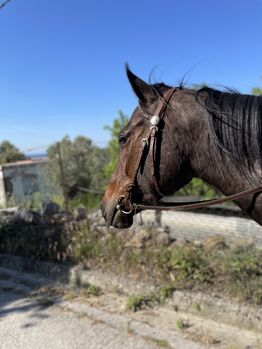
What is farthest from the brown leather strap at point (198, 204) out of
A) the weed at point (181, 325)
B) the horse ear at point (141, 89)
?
the weed at point (181, 325)

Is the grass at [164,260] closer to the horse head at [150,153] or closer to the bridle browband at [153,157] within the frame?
the bridle browband at [153,157]

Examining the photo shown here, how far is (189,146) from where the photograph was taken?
2270 millimetres

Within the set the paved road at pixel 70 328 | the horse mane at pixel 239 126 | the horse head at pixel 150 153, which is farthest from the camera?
the paved road at pixel 70 328

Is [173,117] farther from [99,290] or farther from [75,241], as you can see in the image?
[75,241]

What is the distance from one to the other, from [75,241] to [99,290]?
119 centimetres

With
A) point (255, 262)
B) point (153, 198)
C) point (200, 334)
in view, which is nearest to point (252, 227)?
point (255, 262)

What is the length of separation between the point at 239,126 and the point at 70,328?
3174 mm

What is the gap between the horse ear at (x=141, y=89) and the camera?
2348 millimetres

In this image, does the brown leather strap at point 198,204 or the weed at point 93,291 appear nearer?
the brown leather strap at point 198,204

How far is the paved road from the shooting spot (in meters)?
3.89

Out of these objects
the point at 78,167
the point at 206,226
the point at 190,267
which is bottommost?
the point at 190,267

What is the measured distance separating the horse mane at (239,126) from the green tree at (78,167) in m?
10.8

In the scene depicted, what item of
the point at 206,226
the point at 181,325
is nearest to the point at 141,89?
the point at 181,325

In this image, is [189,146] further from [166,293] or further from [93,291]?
[93,291]
